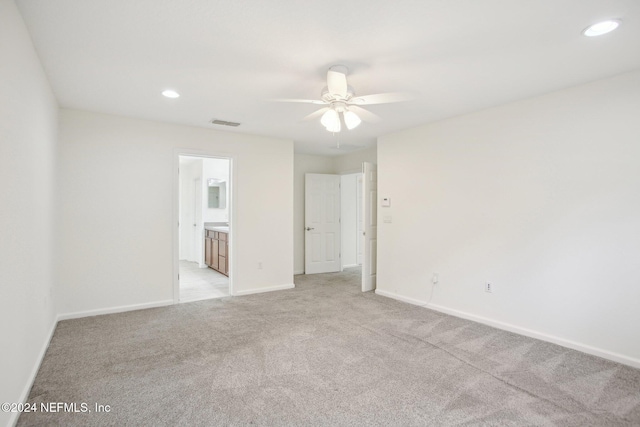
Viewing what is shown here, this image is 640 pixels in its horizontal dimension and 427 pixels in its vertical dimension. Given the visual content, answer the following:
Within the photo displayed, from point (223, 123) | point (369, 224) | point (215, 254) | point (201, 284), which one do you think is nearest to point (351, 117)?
point (223, 123)

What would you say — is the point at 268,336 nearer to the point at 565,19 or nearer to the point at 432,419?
the point at 432,419

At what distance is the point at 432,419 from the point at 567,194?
236 cm

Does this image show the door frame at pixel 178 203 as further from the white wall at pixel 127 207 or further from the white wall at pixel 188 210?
the white wall at pixel 188 210

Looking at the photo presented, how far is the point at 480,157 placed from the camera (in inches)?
141

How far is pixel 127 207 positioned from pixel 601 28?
15.4 feet

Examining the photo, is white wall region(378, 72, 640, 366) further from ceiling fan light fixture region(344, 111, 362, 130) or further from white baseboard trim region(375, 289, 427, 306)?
ceiling fan light fixture region(344, 111, 362, 130)

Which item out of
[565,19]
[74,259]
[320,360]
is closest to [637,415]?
[320,360]

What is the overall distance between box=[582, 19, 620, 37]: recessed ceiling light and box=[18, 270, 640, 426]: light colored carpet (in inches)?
93.7

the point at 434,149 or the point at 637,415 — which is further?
the point at 434,149

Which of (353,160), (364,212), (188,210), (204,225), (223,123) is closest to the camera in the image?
(223,123)

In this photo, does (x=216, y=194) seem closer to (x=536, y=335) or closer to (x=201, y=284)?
(x=201, y=284)

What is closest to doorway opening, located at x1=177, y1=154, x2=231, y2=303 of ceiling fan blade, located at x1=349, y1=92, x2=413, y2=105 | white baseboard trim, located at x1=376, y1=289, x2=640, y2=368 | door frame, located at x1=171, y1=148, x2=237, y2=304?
door frame, located at x1=171, y1=148, x2=237, y2=304

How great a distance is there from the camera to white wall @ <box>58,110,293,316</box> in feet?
11.9

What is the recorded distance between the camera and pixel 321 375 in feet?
7.87
